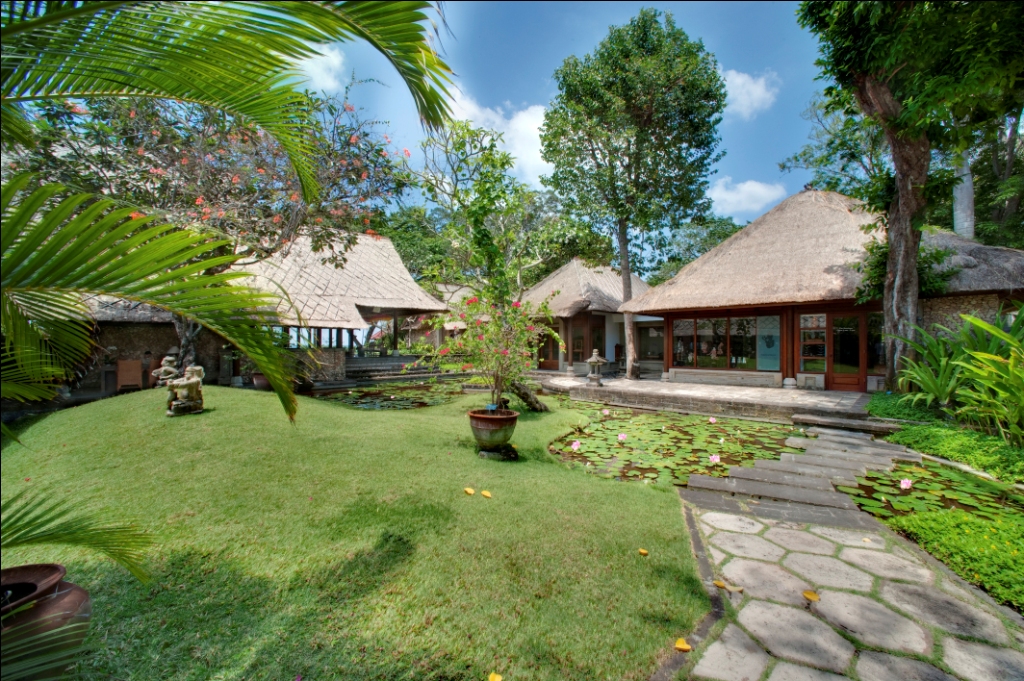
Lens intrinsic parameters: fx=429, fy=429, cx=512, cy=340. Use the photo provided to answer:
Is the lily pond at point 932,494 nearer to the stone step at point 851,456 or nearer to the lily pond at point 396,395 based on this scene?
the stone step at point 851,456

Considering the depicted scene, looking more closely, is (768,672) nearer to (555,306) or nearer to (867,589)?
(867,589)

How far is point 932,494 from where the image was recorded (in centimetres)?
429

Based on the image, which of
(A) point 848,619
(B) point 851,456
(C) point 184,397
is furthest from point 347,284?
(A) point 848,619

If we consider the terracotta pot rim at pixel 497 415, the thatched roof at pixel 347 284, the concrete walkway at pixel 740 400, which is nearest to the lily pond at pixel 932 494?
the concrete walkway at pixel 740 400

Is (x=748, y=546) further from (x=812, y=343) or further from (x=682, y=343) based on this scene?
(x=682, y=343)

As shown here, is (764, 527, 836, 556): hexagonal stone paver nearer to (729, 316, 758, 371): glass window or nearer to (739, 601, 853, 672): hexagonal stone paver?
(739, 601, 853, 672): hexagonal stone paver

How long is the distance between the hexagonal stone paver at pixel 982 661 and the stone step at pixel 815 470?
9.09 ft

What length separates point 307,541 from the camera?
282 centimetres

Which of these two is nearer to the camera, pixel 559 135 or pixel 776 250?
pixel 776 250

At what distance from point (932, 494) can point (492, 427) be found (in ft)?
14.8

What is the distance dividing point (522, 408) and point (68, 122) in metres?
8.74

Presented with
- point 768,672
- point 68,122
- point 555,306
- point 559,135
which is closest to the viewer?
point 768,672

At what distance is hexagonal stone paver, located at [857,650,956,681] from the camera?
1.95m

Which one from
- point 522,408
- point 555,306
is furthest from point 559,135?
point 522,408
